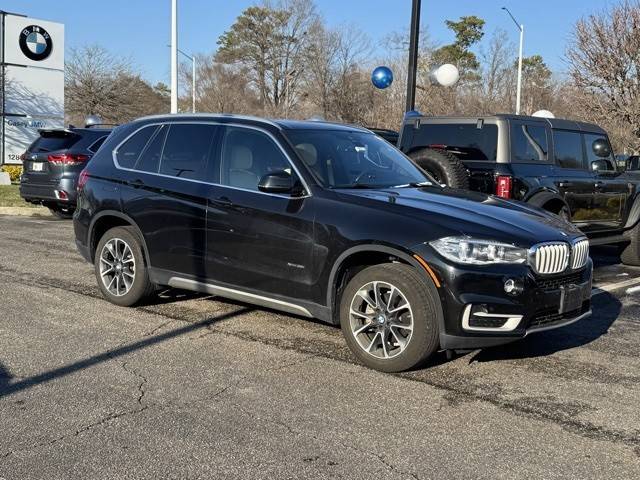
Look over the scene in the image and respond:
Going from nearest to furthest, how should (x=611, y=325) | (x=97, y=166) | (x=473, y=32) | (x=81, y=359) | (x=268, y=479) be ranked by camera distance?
(x=268, y=479) → (x=81, y=359) → (x=611, y=325) → (x=97, y=166) → (x=473, y=32)

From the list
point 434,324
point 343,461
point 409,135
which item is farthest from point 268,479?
point 409,135

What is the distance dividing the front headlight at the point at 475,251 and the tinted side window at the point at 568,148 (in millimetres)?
4591

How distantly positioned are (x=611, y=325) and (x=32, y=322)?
5.15 m

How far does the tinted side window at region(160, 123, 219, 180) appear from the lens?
6.11 metres

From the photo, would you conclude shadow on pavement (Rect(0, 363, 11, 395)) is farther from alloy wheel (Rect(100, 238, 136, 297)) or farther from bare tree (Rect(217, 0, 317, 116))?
bare tree (Rect(217, 0, 317, 116))

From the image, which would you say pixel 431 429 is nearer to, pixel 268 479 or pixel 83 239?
pixel 268 479

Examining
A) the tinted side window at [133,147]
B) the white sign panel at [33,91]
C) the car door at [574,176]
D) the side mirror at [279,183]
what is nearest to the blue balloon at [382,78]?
the car door at [574,176]

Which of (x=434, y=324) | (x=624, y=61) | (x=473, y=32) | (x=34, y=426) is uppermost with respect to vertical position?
(x=473, y=32)

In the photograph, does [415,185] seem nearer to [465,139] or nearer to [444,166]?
[444,166]

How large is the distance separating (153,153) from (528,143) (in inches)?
176

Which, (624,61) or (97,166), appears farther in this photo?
(624,61)

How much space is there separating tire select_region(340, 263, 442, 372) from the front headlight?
24cm

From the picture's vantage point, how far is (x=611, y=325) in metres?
6.49

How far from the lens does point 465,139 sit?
852 centimetres
